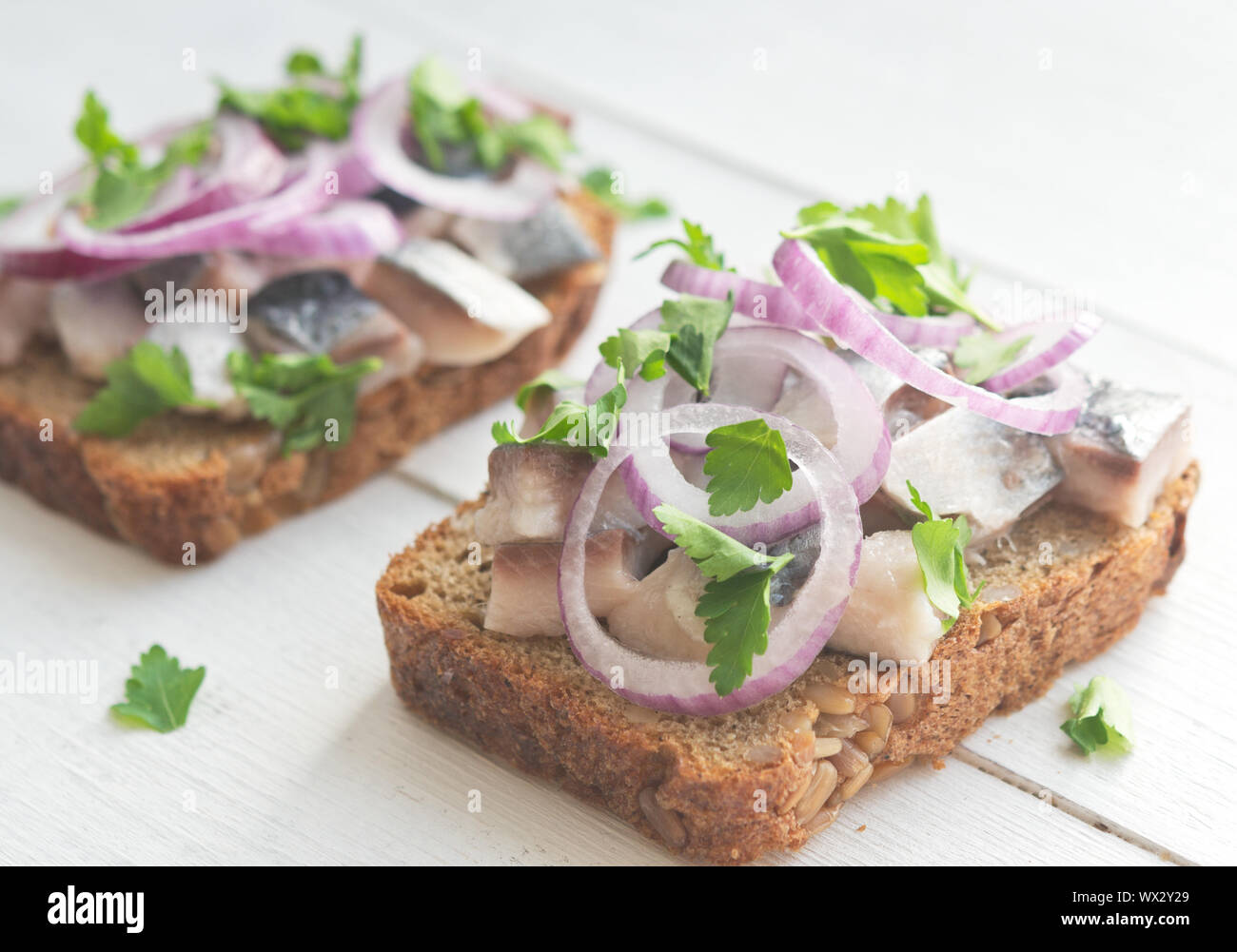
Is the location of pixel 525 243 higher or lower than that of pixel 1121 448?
lower

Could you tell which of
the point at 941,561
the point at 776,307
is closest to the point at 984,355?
the point at 776,307

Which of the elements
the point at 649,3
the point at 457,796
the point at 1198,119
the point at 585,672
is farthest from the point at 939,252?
the point at 649,3

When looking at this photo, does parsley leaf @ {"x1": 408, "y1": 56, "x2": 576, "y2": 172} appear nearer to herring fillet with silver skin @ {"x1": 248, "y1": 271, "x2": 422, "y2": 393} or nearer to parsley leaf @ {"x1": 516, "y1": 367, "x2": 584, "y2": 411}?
herring fillet with silver skin @ {"x1": 248, "y1": 271, "x2": 422, "y2": 393}

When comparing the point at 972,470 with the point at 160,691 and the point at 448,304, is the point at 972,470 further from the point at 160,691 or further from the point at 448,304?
the point at 160,691

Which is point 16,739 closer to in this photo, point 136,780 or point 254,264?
point 136,780

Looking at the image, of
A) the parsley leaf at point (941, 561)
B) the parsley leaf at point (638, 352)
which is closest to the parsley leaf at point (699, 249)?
the parsley leaf at point (638, 352)

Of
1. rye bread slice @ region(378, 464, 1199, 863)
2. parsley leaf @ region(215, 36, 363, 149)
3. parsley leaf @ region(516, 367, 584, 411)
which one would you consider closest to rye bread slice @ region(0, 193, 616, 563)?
rye bread slice @ region(378, 464, 1199, 863)
